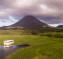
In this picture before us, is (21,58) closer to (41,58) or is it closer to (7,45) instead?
(41,58)

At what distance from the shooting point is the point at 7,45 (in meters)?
59.9

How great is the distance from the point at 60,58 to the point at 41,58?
6.72 m

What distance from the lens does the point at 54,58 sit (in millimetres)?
32906

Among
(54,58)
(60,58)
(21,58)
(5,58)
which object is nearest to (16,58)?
(21,58)

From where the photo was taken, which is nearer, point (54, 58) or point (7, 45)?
point (54, 58)

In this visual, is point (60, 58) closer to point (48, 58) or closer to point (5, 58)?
point (48, 58)

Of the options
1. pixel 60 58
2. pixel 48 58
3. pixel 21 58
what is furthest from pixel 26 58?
pixel 60 58

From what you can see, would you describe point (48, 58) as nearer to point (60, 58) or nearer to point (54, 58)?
point (54, 58)

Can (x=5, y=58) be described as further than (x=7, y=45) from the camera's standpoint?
No

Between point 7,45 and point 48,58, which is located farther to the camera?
point 7,45

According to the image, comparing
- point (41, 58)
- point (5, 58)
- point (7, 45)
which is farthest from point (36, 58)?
point (7, 45)

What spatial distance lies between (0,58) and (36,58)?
13.2m

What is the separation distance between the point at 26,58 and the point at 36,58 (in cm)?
361

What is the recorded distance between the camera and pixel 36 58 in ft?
111
